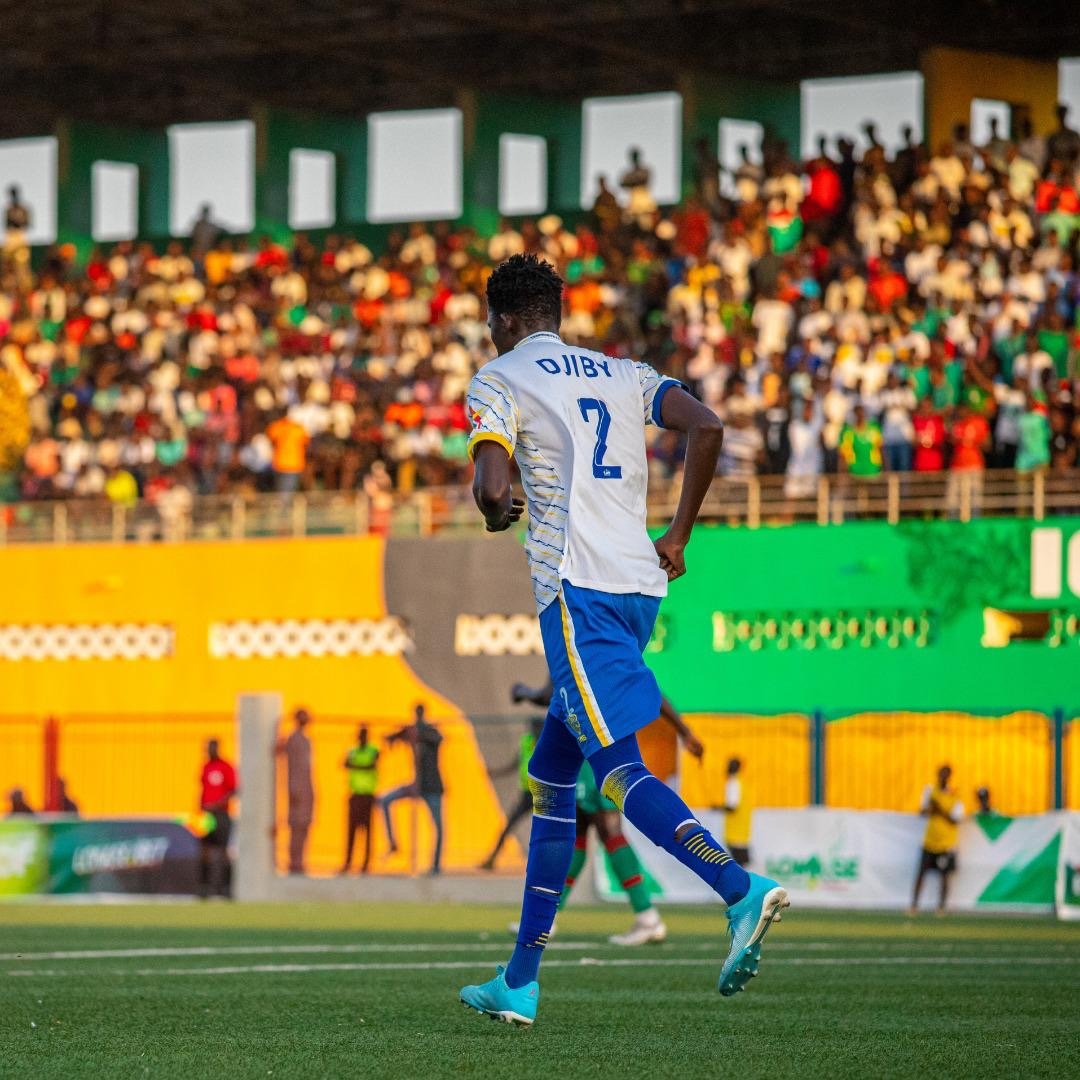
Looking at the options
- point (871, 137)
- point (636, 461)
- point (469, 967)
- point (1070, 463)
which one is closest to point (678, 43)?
point (871, 137)

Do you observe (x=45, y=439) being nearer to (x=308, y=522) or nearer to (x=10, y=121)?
(x=308, y=522)

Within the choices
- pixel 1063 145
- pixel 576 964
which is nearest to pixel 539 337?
pixel 576 964

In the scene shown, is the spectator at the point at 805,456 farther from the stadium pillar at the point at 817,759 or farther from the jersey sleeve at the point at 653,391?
the jersey sleeve at the point at 653,391

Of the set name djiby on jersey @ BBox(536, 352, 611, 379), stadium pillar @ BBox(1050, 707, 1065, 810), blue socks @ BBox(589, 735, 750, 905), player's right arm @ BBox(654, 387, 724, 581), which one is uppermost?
name djiby on jersey @ BBox(536, 352, 611, 379)

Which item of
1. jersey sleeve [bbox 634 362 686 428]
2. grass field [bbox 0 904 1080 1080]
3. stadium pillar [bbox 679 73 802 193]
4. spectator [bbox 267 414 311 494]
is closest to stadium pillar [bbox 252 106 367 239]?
stadium pillar [bbox 679 73 802 193]

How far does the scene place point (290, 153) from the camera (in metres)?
43.2

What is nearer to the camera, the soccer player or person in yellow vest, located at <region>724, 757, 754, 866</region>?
the soccer player

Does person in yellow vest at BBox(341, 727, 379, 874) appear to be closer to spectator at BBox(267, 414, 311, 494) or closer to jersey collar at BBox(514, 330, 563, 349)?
spectator at BBox(267, 414, 311, 494)

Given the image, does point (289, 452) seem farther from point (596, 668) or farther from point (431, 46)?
point (596, 668)

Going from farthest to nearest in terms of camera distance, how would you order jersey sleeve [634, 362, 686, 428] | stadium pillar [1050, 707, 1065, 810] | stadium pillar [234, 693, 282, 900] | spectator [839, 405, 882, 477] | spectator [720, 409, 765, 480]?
spectator [720, 409, 765, 480] → spectator [839, 405, 882, 477] → stadium pillar [234, 693, 282, 900] → stadium pillar [1050, 707, 1065, 810] → jersey sleeve [634, 362, 686, 428]

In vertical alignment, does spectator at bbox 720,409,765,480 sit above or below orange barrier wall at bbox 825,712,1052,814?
above

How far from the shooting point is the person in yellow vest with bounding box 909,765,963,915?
835 inches

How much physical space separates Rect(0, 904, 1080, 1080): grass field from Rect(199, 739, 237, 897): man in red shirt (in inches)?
316

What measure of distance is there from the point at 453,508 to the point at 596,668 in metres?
22.5
